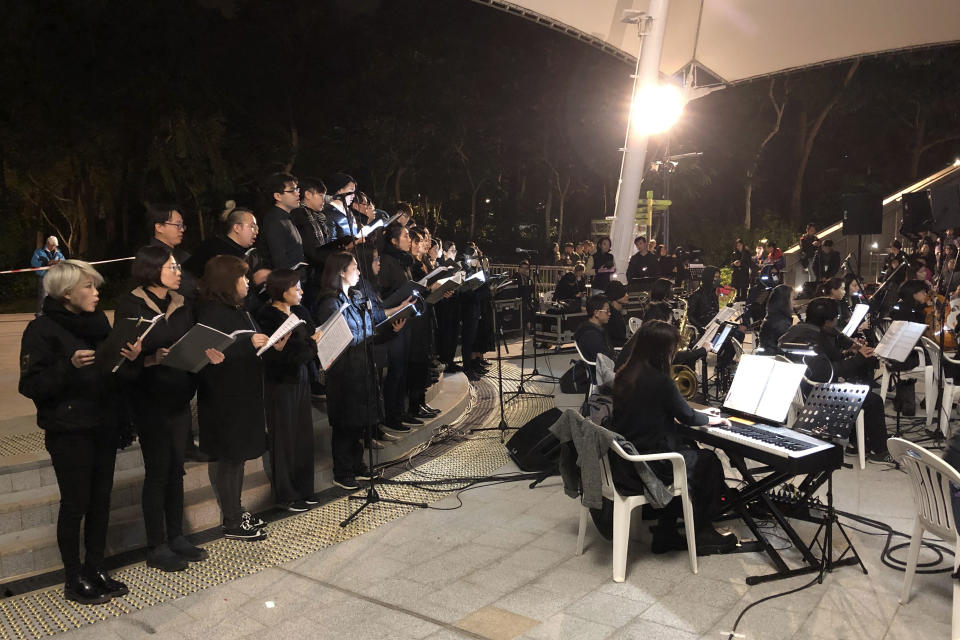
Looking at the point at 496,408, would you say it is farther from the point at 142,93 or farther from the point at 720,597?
the point at 142,93

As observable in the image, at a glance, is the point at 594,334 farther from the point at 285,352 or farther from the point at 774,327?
the point at 285,352

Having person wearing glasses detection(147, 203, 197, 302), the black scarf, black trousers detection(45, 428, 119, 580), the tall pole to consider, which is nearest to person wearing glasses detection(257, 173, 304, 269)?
person wearing glasses detection(147, 203, 197, 302)

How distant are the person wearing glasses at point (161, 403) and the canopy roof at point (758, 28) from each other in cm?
1083

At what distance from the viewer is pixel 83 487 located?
13.9 feet

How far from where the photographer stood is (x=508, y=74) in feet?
109

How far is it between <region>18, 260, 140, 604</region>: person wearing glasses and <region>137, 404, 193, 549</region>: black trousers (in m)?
0.25

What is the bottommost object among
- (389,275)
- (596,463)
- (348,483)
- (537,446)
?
(348,483)

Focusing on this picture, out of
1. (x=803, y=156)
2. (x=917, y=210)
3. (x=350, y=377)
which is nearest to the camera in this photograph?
(x=350, y=377)

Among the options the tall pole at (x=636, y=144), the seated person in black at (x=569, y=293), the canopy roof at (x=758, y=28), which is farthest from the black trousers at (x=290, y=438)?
the canopy roof at (x=758, y=28)

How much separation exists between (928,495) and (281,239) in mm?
4846

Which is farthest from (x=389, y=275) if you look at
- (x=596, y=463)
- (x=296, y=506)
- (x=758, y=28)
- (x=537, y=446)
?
(x=758, y=28)

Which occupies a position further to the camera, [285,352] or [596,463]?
[285,352]

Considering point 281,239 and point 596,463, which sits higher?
point 281,239

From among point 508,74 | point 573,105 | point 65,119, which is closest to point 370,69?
point 508,74
